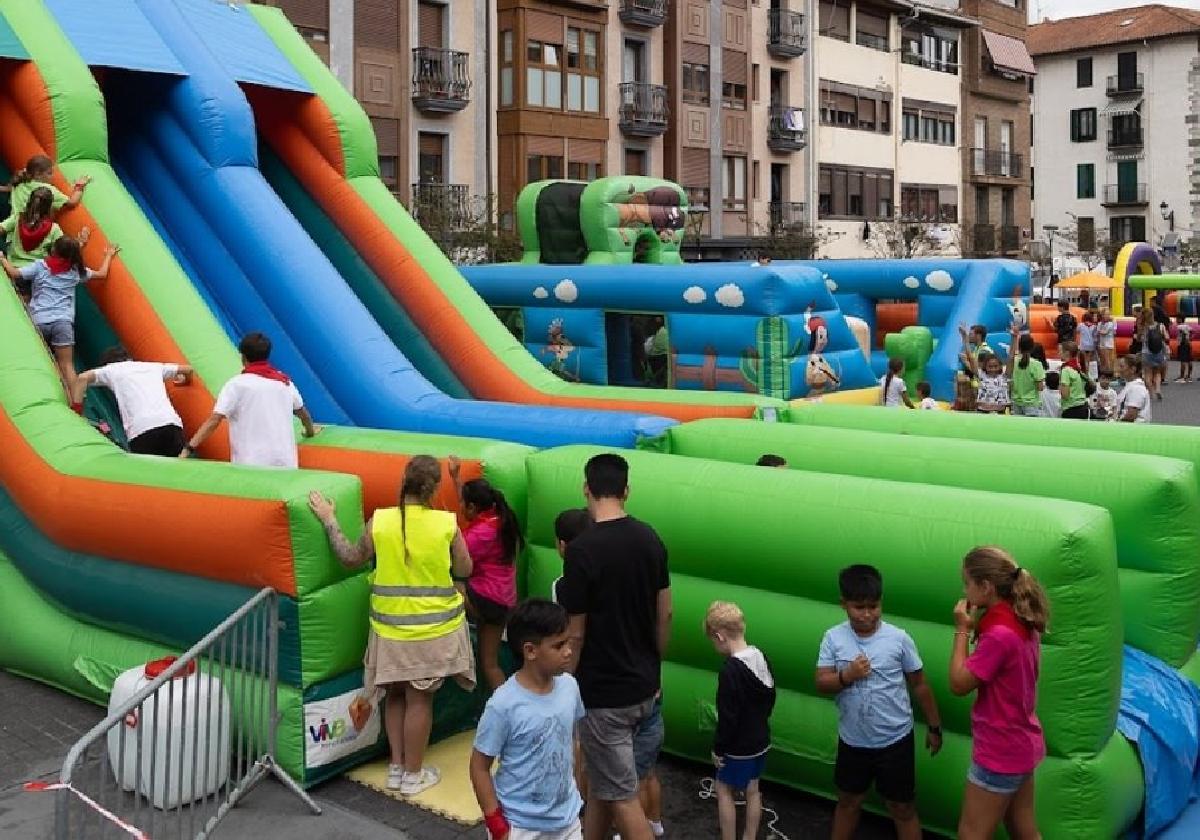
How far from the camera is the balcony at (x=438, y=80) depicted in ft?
86.3

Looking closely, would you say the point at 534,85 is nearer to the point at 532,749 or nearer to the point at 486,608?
the point at 486,608

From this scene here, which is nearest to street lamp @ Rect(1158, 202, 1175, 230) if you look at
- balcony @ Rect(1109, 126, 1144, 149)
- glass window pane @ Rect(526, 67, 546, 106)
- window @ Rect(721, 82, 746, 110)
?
balcony @ Rect(1109, 126, 1144, 149)

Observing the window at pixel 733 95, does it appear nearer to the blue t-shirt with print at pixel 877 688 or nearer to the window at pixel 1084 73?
the window at pixel 1084 73

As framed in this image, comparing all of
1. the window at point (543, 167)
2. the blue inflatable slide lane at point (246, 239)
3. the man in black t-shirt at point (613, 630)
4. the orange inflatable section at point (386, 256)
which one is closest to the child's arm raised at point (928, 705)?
the man in black t-shirt at point (613, 630)

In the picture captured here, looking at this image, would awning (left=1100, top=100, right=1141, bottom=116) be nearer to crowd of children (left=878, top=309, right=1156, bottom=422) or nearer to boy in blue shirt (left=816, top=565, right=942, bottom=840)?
crowd of children (left=878, top=309, right=1156, bottom=422)

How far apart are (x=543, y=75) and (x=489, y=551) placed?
24182 millimetres

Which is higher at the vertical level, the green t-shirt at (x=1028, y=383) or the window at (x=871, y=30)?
the window at (x=871, y=30)

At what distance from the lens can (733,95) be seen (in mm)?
35156

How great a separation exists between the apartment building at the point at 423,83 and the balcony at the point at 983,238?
22170 mm

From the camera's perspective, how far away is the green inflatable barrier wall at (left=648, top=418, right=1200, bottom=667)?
571 cm

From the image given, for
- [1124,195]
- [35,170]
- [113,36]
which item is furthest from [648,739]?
[1124,195]

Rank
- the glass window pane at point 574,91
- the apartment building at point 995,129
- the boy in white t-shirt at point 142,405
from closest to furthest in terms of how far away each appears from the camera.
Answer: the boy in white t-shirt at point 142,405
the glass window pane at point 574,91
the apartment building at point 995,129

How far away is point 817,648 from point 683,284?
8.05m

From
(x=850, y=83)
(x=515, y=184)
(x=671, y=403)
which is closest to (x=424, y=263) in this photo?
(x=671, y=403)
